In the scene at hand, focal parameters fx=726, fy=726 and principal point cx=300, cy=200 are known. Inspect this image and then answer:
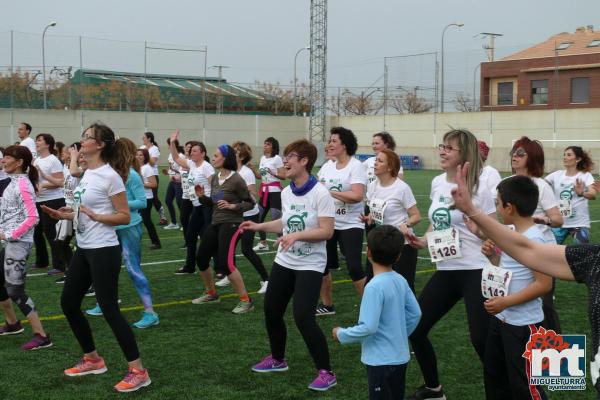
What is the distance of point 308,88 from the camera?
51031 millimetres

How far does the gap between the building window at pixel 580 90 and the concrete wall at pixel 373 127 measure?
29.3ft

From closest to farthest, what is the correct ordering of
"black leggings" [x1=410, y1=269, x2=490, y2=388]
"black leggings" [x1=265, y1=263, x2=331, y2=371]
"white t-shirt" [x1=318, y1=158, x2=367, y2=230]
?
"black leggings" [x1=410, y1=269, x2=490, y2=388] < "black leggings" [x1=265, y1=263, x2=331, y2=371] < "white t-shirt" [x1=318, y1=158, x2=367, y2=230]

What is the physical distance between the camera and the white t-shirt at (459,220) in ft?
17.3

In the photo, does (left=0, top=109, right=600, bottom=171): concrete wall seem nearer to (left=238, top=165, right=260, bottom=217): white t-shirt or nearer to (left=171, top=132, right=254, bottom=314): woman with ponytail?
(left=238, top=165, right=260, bottom=217): white t-shirt

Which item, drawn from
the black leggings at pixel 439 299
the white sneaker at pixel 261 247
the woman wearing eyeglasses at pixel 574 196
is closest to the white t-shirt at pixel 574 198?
the woman wearing eyeglasses at pixel 574 196

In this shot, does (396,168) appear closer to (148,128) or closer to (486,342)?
(486,342)

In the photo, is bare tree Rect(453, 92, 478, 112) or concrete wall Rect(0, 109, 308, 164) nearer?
concrete wall Rect(0, 109, 308, 164)

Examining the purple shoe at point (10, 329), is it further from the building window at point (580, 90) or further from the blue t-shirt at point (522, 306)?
the building window at point (580, 90)

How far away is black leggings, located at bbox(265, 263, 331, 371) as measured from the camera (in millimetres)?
5664

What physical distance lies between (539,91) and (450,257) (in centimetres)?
4925

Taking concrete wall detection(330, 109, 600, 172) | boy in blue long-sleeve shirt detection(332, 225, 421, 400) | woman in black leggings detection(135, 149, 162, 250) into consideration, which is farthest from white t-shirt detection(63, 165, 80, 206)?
concrete wall detection(330, 109, 600, 172)

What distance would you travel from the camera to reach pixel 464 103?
47.7 metres

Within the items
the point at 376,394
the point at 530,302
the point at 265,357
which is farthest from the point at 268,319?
the point at 530,302

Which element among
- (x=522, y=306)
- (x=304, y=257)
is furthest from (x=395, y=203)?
(x=522, y=306)
